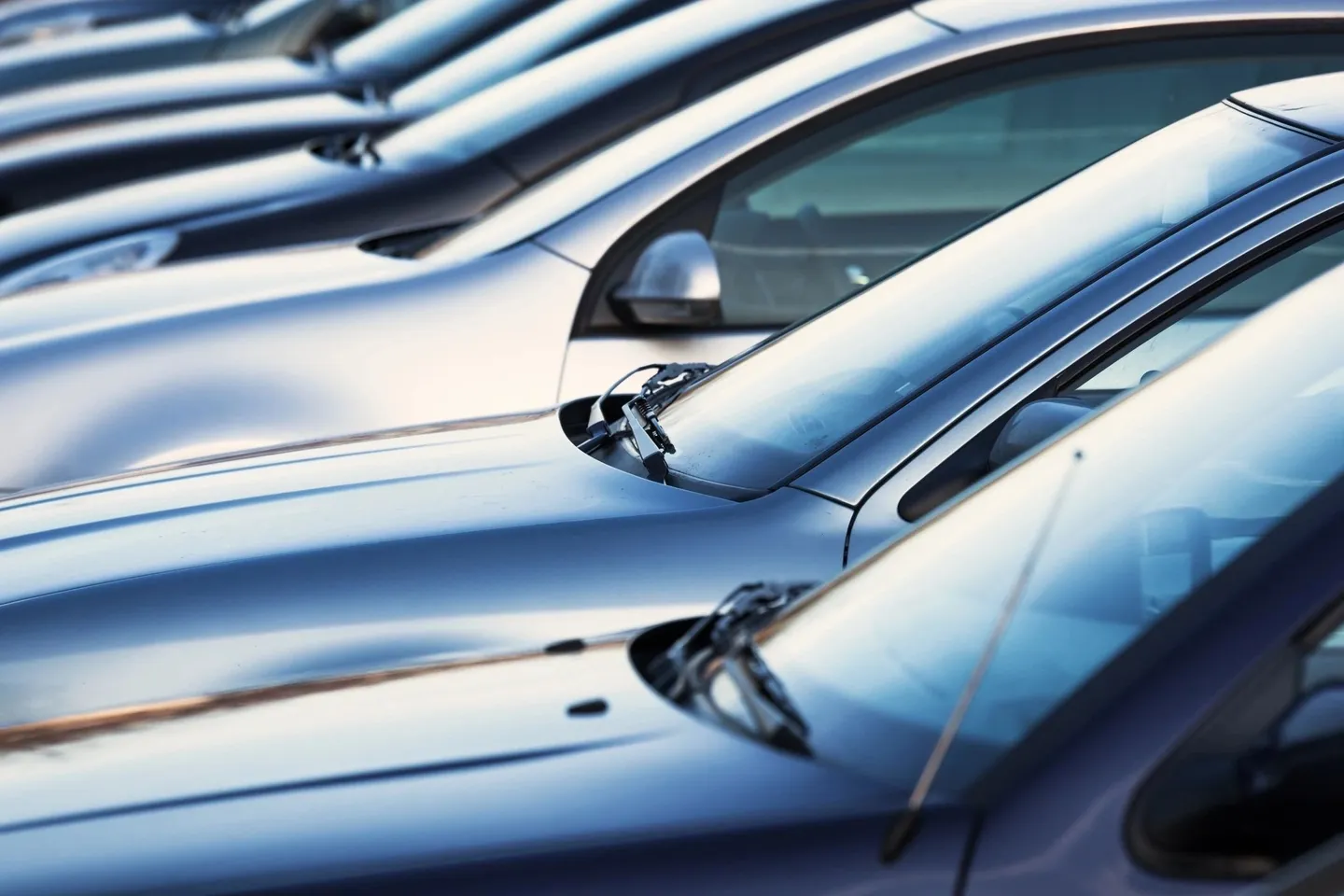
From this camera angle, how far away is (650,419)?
2963mm

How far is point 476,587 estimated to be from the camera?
2.53 metres

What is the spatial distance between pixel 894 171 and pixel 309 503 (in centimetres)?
233

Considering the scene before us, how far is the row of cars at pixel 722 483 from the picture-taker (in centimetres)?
158

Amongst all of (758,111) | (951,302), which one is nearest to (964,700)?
(951,302)

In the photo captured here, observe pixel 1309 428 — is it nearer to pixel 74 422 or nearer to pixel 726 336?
pixel 726 336

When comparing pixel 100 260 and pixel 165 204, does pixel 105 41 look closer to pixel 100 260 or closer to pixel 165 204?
pixel 165 204

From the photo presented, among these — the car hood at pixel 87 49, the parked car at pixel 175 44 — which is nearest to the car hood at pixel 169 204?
the parked car at pixel 175 44

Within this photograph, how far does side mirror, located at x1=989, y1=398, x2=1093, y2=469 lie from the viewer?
2.35 metres

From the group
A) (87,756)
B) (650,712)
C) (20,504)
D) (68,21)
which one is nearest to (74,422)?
(20,504)

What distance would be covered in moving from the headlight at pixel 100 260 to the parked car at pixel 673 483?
202 cm

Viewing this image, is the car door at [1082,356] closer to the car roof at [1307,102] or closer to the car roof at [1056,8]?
the car roof at [1307,102]

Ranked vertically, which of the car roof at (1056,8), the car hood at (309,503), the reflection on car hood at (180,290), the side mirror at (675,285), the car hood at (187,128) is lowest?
the car hood at (309,503)

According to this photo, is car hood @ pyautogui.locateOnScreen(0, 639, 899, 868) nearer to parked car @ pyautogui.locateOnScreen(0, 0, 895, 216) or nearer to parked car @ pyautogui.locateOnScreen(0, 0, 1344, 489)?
parked car @ pyautogui.locateOnScreen(0, 0, 1344, 489)

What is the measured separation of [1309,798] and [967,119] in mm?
3198
